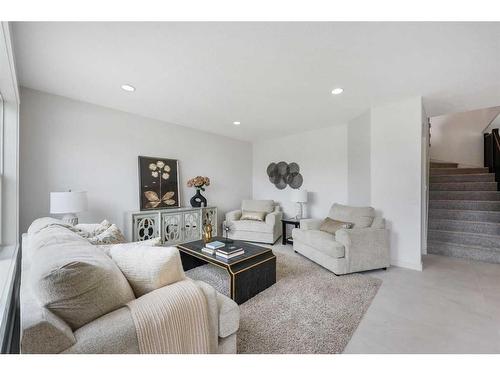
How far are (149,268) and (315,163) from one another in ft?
12.8

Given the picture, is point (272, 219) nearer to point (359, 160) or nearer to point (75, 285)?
Result: point (359, 160)

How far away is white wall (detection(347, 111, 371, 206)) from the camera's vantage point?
10.6ft

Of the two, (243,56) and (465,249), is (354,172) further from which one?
(243,56)

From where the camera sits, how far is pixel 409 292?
85.0 inches

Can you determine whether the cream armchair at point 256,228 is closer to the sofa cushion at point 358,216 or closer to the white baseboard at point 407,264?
the sofa cushion at point 358,216

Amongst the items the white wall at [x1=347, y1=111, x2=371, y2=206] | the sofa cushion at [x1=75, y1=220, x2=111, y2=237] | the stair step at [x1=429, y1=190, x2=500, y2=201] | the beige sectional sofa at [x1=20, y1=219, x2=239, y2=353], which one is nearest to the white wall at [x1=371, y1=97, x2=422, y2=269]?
the white wall at [x1=347, y1=111, x2=371, y2=206]

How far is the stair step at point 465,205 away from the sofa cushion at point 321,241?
2537 millimetres

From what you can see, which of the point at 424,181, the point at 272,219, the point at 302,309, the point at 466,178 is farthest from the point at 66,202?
the point at 466,178

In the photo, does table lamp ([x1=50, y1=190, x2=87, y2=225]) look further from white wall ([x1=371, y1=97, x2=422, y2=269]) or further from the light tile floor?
white wall ([x1=371, y1=97, x2=422, y2=269])

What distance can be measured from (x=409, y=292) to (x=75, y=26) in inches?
145

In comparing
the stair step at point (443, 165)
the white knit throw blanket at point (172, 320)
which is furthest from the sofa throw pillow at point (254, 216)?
the stair step at point (443, 165)

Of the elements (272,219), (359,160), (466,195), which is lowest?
(272,219)

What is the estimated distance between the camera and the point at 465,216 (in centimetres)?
356

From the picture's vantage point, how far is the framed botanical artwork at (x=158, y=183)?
11.3ft
